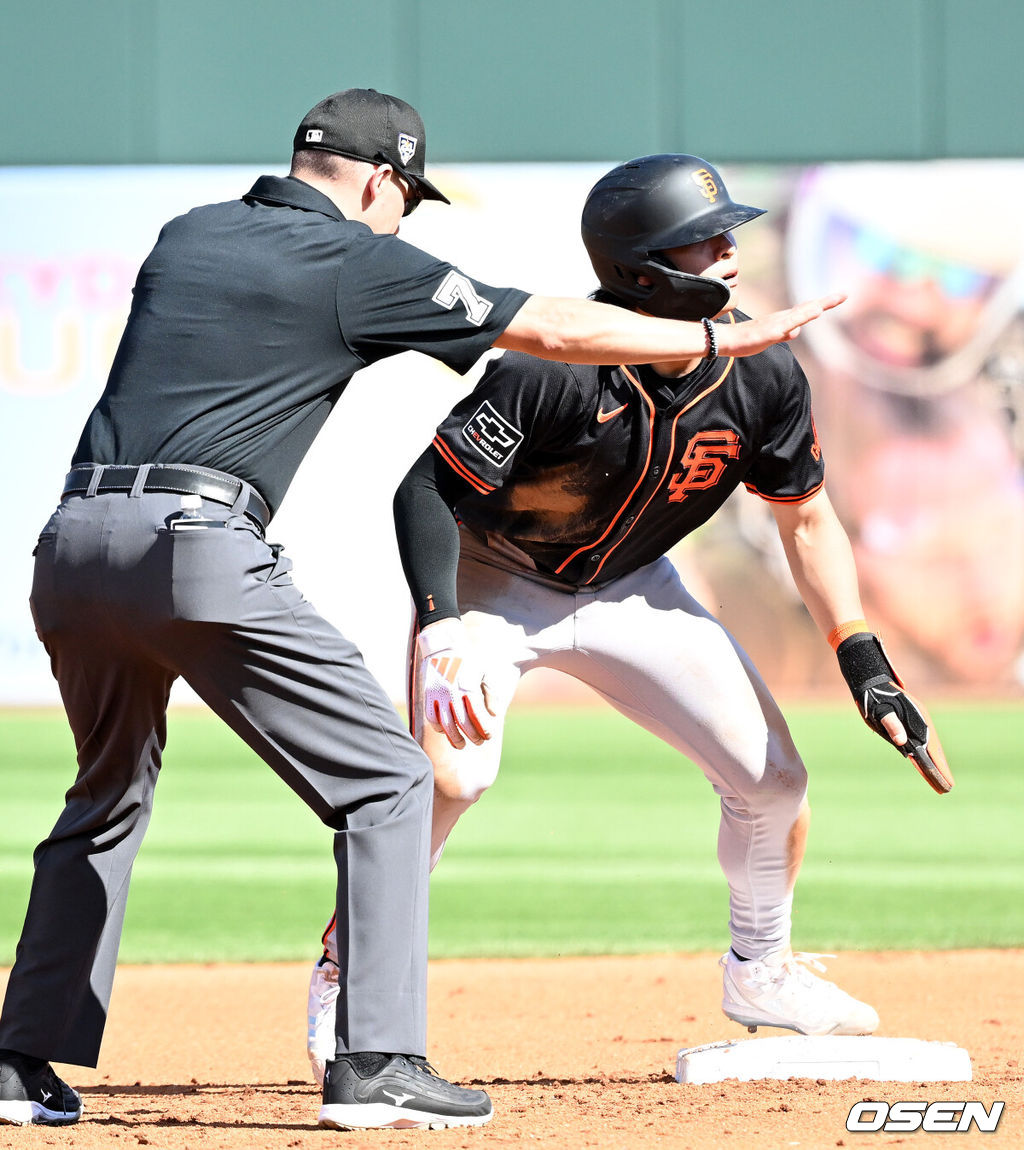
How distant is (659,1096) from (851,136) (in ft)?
43.7

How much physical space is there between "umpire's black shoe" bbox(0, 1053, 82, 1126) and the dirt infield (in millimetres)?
35

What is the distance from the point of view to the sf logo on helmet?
3669 millimetres

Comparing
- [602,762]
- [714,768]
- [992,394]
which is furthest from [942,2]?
[714,768]

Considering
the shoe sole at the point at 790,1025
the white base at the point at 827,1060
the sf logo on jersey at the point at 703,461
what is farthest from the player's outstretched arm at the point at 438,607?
the shoe sole at the point at 790,1025

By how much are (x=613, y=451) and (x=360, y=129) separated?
0.97 metres

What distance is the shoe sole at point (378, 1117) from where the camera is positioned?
284 cm

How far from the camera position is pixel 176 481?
2.87 metres

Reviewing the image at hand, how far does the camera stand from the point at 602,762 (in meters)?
12.0

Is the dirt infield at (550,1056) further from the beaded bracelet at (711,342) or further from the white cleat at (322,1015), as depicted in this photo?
the beaded bracelet at (711,342)

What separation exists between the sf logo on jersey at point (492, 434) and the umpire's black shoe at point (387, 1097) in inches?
52.7

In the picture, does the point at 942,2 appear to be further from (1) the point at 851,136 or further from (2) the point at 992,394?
(2) the point at 992,394

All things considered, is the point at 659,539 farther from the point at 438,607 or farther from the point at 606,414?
the point at 438,607

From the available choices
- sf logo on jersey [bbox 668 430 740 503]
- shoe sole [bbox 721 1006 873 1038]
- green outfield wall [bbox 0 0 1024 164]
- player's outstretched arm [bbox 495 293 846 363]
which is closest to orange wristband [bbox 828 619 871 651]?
sf logo on jersey [bbox 668 430 740 503]

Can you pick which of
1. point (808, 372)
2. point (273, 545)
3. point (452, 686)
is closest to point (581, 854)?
point (452, 686)
